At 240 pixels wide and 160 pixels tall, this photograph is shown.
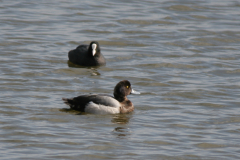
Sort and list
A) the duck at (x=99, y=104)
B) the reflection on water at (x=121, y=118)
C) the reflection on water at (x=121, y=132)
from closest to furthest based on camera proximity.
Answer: the reflection on water at (x=121, y=132), the reflection on water at (x=121, y=118), the duck at (x=99, y=104)

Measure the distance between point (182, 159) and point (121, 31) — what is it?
1118cm

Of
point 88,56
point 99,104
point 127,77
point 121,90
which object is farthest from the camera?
point 88,56

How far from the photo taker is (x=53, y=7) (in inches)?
901

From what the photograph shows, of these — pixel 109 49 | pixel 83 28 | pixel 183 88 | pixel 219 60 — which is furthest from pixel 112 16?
pixel 183 88

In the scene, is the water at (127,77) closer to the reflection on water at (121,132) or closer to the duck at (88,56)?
the reflection on water at (121,132)

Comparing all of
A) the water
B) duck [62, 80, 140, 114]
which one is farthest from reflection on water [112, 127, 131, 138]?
duck [62, 80, 140, 114]

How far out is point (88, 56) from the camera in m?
16.0

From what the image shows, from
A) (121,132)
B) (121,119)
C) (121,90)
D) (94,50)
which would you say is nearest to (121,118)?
(121,119)

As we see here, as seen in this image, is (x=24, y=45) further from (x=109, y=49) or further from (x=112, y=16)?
(x=112, y=16)

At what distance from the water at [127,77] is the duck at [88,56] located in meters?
0.30

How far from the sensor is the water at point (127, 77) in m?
9.57

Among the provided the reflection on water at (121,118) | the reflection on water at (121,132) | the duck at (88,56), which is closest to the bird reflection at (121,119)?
the reflection on water at (121,118)

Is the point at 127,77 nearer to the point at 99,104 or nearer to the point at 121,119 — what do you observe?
the point at 99,104

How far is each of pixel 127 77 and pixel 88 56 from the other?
210cm
